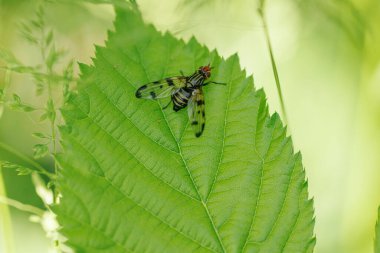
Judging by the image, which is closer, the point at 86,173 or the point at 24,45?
the point at 86,173

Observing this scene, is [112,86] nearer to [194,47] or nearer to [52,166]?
[194,47]

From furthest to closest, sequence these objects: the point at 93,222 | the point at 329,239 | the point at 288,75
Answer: the point at 288,75 → the point at 329,239 → the point at 93,222

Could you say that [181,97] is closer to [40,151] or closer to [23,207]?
[40,151]

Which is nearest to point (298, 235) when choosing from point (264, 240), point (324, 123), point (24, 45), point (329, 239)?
point (264, 240)

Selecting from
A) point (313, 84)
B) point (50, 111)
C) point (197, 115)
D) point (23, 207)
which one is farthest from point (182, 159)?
point (313, 84)

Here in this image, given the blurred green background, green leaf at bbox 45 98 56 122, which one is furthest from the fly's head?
the blurred green background

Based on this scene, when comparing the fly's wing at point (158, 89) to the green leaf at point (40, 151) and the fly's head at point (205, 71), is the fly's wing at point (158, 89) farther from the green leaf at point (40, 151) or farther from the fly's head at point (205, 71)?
the green leaf at point (40, 151)
